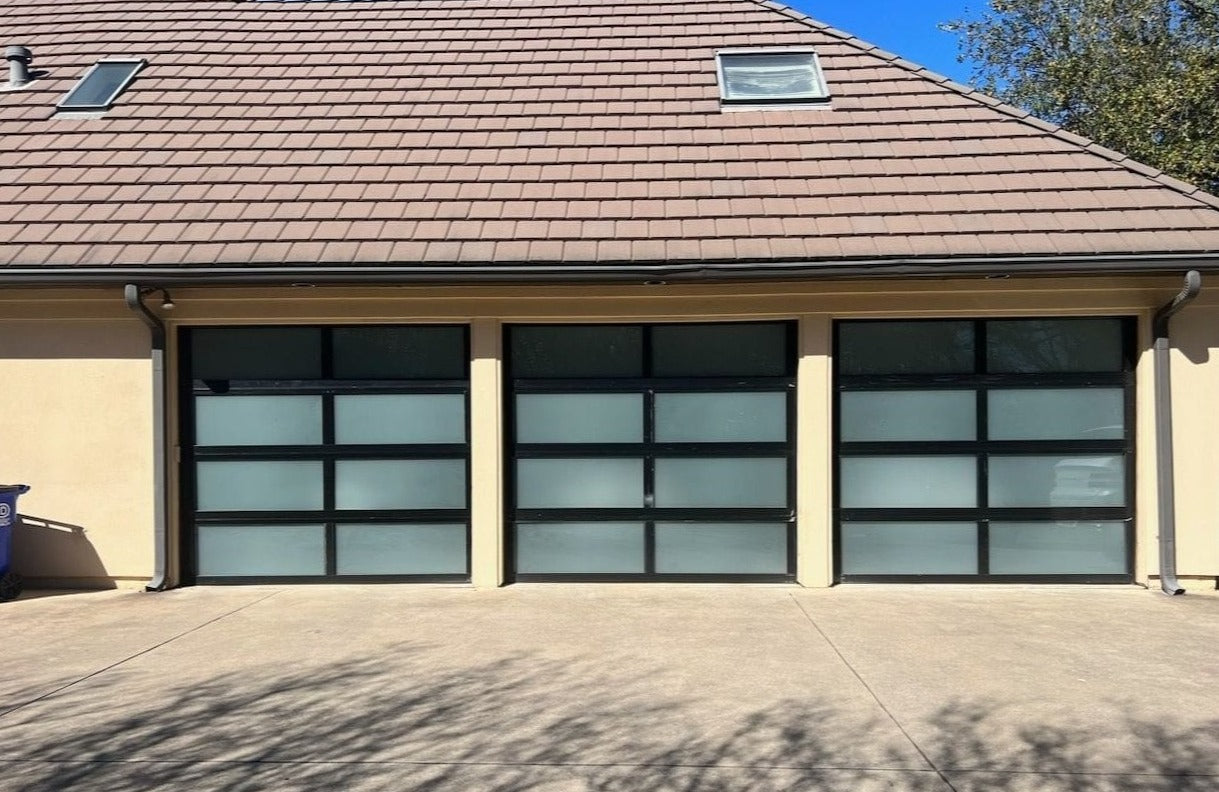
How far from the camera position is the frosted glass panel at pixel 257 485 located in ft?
26.2

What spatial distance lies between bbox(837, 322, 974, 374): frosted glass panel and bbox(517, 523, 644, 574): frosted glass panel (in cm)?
233

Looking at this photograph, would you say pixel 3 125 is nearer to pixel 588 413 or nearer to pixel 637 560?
pixel 588 413

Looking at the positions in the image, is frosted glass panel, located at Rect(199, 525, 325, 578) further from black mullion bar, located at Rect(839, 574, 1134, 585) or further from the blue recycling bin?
black mullion bar, located at Rect(839, 574, 1134, 585)

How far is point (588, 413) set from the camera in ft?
26.2

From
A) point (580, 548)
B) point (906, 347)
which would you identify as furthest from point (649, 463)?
point (906, 347)

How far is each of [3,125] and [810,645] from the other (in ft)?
29.5

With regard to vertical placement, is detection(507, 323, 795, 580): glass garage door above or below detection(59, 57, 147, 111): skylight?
below

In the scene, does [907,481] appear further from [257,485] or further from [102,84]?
[102,84]

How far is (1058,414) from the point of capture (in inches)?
306

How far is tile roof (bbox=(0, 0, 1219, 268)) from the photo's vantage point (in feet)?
24.6

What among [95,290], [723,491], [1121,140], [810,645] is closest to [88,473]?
[95,290]

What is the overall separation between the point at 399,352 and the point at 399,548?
1.68 metres

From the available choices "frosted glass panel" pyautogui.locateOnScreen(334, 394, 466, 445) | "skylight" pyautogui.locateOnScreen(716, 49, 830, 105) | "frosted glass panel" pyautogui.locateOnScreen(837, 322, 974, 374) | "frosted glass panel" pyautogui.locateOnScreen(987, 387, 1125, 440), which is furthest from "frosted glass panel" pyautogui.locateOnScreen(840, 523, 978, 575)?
"skylight" pyautogui.locateOnScreen(716, 49, 830, 105)

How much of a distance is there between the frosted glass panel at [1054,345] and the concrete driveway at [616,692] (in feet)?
6.21
